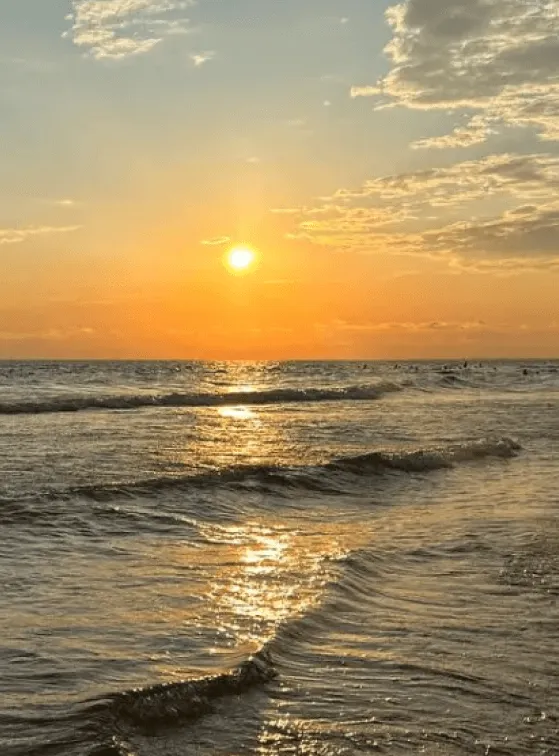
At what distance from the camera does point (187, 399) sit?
5156cm

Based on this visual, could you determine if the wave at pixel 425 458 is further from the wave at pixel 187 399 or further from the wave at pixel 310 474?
the wave at pixel 187 399

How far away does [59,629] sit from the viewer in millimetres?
8570

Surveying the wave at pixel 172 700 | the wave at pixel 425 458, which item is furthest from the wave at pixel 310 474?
the wave at pixel 172 700

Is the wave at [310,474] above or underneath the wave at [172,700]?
above

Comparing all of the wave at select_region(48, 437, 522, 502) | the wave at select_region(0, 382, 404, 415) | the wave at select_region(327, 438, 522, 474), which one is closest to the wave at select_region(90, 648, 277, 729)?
the wave at select_region(48, 437, 522, 502)

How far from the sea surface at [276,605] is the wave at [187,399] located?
1938 cm

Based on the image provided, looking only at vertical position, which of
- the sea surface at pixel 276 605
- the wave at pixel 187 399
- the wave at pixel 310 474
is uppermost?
the wave at pixel 187 399

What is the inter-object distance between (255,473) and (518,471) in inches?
261

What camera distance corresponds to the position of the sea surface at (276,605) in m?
6.54

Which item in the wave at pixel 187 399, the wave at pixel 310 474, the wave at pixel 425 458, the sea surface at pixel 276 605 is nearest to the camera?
the sea surface at pixel 276 605

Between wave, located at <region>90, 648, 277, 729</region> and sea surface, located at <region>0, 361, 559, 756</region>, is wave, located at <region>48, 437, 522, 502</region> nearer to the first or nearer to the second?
sea surface, located at <region>0, 361, 559, 756</region>

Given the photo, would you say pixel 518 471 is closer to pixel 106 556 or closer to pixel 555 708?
pixel 106 556

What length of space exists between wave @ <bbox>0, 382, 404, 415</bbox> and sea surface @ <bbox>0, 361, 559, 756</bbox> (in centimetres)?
1938

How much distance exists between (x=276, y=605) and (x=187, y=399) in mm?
42177
